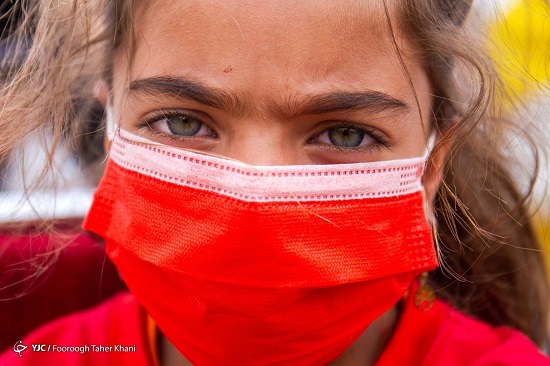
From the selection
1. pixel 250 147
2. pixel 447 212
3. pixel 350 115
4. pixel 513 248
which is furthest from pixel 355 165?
pixel 513 248

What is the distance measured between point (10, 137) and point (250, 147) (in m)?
0.79

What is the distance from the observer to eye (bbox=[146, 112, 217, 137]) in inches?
57.8

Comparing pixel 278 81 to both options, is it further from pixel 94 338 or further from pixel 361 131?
pixel 94 338

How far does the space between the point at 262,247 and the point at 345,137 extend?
1.11ft

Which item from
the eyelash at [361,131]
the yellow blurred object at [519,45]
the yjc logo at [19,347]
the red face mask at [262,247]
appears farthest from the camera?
the yjc logo at [19,347]

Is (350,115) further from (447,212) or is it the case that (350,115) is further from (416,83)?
(447,212)

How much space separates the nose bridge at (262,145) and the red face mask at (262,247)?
34mm

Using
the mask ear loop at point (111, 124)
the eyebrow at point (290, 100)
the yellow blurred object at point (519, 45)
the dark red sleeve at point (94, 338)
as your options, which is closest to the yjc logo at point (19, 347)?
the dark red sleeve at point (94, 338)

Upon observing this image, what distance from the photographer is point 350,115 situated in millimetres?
1406

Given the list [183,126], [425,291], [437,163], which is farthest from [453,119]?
[183,126]

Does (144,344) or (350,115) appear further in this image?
(144,344)

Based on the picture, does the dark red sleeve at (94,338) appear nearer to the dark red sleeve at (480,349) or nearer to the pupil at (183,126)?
the pupil at (183,126)

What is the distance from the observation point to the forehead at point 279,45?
4.32 feet

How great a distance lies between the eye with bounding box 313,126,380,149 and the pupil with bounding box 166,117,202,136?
0.88 feet
